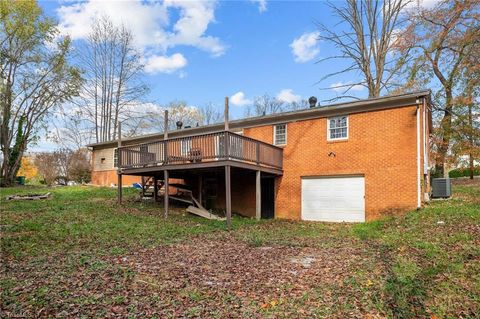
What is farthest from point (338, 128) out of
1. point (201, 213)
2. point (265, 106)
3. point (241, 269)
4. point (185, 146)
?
point (265, 106)

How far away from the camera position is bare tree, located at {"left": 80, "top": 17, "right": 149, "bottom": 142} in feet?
96.8

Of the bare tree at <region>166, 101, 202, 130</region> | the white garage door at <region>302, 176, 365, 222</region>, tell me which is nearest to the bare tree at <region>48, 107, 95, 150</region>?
Result: the bare tree at <region>166, 101, 202, 130</region>

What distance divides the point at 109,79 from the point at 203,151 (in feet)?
73.1

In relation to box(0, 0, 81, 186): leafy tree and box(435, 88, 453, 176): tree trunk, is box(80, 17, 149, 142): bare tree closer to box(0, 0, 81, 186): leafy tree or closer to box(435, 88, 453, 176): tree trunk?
box(0, 0, 81, 186): leafy tree

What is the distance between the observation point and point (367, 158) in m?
12.6

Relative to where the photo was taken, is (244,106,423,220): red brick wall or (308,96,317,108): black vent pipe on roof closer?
(244,106,423,220): red brick wall

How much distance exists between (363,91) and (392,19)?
565cm

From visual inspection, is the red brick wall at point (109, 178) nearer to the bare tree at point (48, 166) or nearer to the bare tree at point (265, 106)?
the bare tree at point (48, 166)

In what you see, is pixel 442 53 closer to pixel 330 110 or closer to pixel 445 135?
pixel 445 135

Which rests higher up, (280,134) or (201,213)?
(280,134)

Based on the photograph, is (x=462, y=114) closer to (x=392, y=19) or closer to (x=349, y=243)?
(x=392, y=19)

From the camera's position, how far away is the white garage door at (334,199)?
12.8 meters

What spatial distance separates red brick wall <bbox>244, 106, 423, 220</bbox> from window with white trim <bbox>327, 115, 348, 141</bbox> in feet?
0.57

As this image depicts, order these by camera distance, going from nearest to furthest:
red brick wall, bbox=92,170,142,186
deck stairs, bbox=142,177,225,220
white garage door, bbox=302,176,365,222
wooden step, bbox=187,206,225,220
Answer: white garage door, bbox=302,176,365,222, wooden step, bbox=187,206,225,220, deck stairs, bbox=142,177,225,220, red brick wall, bbox=92,170,142,186
